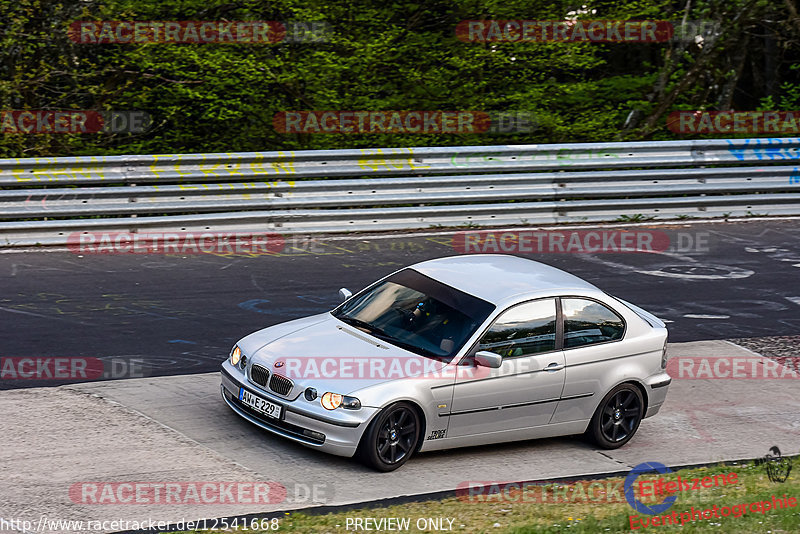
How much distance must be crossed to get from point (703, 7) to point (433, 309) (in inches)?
531

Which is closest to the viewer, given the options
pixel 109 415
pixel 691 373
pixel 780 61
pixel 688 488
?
pixel 688 488

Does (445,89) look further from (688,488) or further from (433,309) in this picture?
(688,488)

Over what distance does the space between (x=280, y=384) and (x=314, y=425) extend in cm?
44

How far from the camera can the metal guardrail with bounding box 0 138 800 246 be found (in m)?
13.8

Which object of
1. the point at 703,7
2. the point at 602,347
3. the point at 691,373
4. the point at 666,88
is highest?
the point at 703,7

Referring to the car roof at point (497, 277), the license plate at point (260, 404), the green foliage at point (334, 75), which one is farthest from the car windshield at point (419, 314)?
the green foliage at point (334, 75)

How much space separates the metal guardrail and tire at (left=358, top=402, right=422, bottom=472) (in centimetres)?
728

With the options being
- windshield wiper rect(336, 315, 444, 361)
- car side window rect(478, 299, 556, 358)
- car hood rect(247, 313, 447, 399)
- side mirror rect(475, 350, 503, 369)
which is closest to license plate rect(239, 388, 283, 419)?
car hood rect(247, 313, 447, 399)

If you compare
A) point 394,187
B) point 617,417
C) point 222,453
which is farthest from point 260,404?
point 394,187

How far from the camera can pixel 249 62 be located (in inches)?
640

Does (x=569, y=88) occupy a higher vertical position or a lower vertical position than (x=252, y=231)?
higher

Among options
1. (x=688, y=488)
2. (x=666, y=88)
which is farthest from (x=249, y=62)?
(x=688, y=488)

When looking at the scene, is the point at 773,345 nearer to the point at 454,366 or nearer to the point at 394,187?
the point at 454,366

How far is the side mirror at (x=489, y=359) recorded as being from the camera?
7.75 metres
